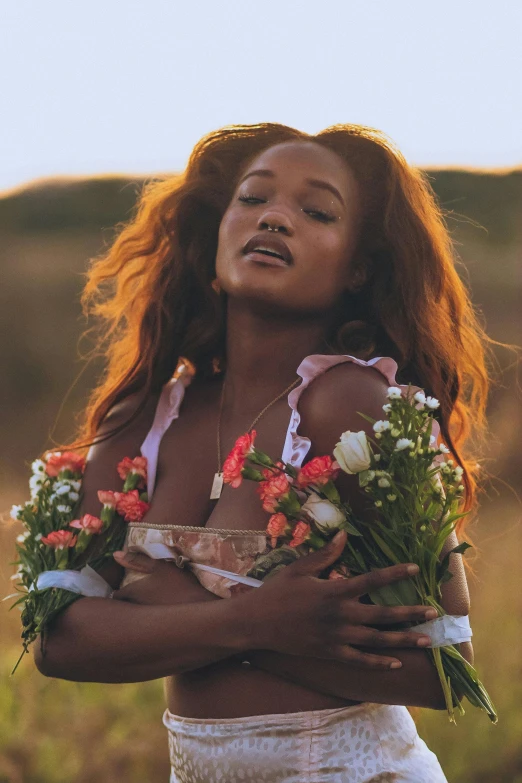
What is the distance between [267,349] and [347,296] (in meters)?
0.31

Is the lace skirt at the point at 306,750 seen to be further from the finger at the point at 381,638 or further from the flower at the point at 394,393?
the flower at the point at 394,393

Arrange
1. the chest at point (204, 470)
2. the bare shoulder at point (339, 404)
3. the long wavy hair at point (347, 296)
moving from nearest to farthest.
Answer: the bare shoulder at point (339, 404)
the chest at point (204, 470)
the long wavy hair at point (347, 296)

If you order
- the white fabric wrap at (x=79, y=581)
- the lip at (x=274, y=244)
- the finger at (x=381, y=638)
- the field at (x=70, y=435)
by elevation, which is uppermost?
the lip at (x=274, y=244)

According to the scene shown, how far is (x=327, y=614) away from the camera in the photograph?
2277mm

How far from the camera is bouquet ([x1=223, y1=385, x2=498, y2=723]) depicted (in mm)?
2363

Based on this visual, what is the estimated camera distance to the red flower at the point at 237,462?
248cm

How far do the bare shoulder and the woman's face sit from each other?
27cm

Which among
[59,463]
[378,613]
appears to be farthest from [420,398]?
[59,463]

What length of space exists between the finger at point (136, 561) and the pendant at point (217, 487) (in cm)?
23

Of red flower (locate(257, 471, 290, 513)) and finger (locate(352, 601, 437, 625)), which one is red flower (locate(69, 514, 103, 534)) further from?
finger (locate(352, 601, 437, 625))

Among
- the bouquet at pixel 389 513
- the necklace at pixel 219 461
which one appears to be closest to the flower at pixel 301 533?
the bouquet at pixel 389 513

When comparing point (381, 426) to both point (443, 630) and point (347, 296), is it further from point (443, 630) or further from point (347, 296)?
point (347, 296)

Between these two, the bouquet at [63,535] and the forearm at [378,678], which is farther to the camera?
the bouquet at [63,535]

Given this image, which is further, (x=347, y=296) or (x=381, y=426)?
(x=347, y=296)
